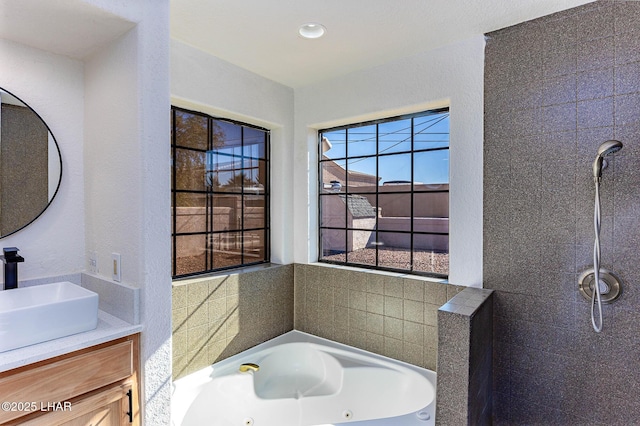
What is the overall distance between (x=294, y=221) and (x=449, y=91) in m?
1.63

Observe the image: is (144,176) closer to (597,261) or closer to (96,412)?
(96,412)

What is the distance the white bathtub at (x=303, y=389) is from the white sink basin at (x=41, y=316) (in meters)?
0.93

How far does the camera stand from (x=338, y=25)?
6.70 ft

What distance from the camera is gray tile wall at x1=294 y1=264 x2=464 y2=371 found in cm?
237

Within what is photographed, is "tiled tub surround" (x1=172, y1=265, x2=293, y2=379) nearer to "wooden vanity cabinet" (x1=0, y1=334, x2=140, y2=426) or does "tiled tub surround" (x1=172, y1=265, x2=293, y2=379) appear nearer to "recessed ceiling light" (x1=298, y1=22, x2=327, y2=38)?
"wooden vanity cabinet" (x1=0, y1=334, x2=140, y2=426)

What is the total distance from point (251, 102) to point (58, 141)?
1.34 m

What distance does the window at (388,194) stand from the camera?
2477mm

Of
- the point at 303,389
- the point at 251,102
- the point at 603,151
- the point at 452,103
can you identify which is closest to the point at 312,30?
the point at 251,102

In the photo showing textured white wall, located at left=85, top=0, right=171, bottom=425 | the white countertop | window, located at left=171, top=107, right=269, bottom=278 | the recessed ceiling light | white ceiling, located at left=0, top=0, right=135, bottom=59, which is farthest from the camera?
window, located at left=171, top=107, right=269, bottom=278

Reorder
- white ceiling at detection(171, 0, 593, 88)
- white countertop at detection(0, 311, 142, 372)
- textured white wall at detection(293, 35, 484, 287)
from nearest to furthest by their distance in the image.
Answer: white countertop at detection(0, 311, 142, 372) < white ceiling at detection(171, 0, 593, 88) < textured white wall at detection(293, 35, 484, 287)

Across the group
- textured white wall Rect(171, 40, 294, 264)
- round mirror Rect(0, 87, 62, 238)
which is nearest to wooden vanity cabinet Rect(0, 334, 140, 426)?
round mirror Rect(0, 87, 62, 238)

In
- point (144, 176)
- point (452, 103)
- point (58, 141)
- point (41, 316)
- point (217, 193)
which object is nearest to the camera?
point (41, 316)

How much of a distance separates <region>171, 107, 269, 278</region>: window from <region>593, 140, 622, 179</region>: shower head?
7.60 feet

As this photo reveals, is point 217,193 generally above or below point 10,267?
above
